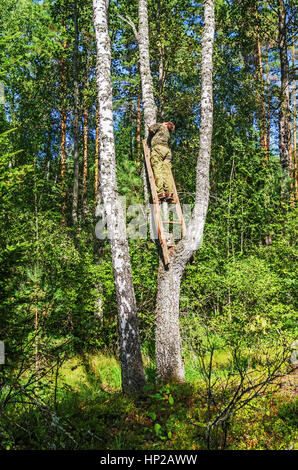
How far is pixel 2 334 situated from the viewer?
3.76 m

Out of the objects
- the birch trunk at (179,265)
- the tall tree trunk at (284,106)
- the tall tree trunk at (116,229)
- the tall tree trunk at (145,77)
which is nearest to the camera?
the tall tree trunk at (116,229)

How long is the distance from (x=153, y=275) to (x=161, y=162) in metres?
3.08

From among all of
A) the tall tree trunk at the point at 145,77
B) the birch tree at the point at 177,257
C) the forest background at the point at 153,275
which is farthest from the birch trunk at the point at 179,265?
the tall tree trunk at the point at 145,77

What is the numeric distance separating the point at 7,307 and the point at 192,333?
436 centimetres

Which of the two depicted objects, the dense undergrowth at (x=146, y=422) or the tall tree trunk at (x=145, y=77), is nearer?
the dense undergrowth at (x=146, y=422)

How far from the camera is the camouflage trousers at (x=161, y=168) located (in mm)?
5824

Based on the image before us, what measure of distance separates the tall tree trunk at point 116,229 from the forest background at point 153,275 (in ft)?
1.65

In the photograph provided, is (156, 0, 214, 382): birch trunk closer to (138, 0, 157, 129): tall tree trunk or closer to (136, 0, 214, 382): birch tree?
(136, 0, 214, 382): birch tree

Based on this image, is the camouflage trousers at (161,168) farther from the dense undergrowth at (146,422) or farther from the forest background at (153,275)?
the dense undergrowth at (146,422)

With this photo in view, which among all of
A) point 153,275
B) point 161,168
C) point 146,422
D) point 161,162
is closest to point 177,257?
point 161,168

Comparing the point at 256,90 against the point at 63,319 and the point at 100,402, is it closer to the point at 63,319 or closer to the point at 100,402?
the point at 63,319

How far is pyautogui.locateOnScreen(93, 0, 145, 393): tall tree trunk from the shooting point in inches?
187

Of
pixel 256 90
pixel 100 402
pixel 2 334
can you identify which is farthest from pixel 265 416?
pixel 256 90

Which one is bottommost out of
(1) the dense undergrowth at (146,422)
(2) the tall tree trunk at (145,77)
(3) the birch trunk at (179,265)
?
(1) the dense undergrowth at (146,422)
